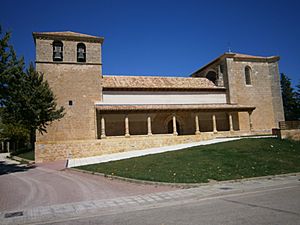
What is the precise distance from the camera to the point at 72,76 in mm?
23031

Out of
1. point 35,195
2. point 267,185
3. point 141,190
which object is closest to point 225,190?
point 267,185

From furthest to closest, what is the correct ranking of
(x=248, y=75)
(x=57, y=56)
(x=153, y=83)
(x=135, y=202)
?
(x=248, y=75)
(x=153, y=83)
(x=57, y=56)
(x=135, y=202)

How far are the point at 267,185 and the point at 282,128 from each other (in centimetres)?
1259

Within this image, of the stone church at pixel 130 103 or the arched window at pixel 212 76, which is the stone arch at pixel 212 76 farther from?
→ the stone church at pixel 130 103

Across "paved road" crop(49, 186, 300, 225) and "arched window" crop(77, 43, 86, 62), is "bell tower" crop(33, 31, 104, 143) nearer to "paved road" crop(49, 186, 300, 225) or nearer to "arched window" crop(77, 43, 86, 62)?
"arched window" crop(77, 43, 86, 62)

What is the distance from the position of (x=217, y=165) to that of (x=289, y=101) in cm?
4294

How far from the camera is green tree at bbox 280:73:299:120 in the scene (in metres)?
44.8

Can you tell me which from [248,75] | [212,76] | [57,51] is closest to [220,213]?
[57,51]

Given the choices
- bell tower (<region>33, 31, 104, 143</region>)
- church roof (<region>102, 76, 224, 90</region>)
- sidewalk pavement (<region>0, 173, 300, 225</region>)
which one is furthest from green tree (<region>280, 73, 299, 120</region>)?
sidewalk pavement (<region>0, 173, 300, 225</region>)

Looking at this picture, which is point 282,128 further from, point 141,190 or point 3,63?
point 3,63

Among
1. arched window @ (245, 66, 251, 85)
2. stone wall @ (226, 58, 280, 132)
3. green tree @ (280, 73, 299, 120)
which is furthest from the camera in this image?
green tree @ (280, 73, 299, 120)

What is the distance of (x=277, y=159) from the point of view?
39.9ft

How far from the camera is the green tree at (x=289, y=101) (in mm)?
44800

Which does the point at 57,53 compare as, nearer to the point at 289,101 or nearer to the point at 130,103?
the point at 130,103
